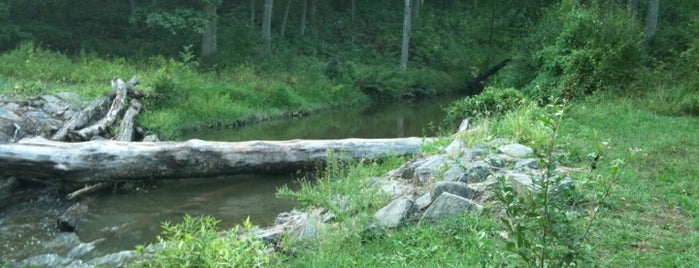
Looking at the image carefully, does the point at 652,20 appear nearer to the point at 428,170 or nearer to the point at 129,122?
the point at 428,170

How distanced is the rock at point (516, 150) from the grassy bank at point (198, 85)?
880 cm

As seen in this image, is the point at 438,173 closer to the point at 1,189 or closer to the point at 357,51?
the point at 1,189

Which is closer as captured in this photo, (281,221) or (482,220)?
(482,220)

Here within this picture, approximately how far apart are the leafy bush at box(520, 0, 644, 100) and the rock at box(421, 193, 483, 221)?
9183 mm

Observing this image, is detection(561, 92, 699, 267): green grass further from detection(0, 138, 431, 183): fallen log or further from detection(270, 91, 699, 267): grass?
detection(0, 138, 431, 183): fallen log

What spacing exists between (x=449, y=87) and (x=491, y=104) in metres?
17.8

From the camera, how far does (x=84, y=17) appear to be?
27.2 m

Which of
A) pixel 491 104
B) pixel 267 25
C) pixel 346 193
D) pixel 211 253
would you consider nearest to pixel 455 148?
pixel 346 193

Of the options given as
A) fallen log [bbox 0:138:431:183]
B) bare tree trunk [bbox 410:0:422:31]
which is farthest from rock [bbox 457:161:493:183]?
bare tree trunk [bbox 410:0:422:31]

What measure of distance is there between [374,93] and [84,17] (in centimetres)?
1316

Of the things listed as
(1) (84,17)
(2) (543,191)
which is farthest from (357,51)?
(2) (543,191)

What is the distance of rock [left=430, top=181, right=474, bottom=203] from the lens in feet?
22.1

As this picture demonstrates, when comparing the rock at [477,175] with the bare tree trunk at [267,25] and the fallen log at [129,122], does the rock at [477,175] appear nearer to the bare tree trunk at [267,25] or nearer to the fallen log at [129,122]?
the fallen log at [129,122]

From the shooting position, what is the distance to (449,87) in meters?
31.8
